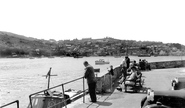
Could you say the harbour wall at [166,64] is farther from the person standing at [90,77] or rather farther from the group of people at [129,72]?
the person standing at [90,77]

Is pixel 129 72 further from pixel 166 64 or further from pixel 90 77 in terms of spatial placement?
pixel 166 64

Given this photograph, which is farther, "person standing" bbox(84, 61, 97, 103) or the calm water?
the calm water

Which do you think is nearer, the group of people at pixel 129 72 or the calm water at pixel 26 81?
the group of people at pixel 129 72

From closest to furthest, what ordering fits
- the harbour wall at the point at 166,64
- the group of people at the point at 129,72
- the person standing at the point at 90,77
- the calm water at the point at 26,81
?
the person standing at the point at 90,77 → the group of people at the point at 129,72 → the harbour wall at the point at 166,64 → the calm water at the point at 26,81

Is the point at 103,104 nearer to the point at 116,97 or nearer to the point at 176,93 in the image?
the point at 116,97

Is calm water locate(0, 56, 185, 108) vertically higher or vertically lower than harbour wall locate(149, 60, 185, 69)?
lower

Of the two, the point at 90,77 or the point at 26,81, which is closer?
the point at 90,77

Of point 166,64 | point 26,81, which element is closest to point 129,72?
point 166,64

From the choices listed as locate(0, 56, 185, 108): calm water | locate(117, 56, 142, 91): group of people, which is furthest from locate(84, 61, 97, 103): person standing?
locate(0, 56, 185, 108): calm water

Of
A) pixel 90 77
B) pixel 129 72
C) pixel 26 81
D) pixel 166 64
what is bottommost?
pixel 26 81

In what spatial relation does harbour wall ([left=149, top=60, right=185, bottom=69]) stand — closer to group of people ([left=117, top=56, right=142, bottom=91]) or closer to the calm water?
the calm water

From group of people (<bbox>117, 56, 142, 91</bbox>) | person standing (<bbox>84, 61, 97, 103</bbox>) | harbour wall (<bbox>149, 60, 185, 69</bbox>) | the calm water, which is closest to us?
person standing (<bbox>84, 61, 97, 103</bbox>)

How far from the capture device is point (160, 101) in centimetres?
504

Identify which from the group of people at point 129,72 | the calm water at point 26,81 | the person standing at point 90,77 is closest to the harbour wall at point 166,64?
the calm water at point 26,81
